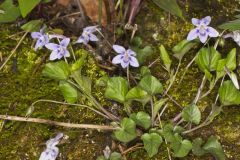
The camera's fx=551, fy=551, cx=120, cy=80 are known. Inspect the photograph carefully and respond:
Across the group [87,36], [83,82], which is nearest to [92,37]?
[87,36]

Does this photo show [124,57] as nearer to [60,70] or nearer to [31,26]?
[60,70]


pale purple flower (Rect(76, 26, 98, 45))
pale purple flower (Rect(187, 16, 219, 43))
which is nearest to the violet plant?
pale purple flower (Rect(187, 16, 219, 43))

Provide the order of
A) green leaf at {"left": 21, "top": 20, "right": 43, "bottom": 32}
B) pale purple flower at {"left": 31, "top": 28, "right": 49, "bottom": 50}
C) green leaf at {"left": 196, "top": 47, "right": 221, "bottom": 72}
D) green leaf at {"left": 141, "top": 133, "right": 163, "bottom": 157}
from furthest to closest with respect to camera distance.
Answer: green leaf at {"left": 21, "top": 20, "right": 43, "bottom": 32}
pale purple flower at {"left": 31, "top": 28, "right": 49, "bottom": 50}
green leaf at {"left": 196, "top": 47, "right": 221, "bottom": 72}
green leaf at {"left": 141, "top": 133, "right": 163, "bottom": 157}

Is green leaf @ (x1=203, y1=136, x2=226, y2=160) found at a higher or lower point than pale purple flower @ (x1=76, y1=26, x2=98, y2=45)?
lower

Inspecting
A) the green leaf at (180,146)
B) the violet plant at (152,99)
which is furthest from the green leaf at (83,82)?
the green leaf at (180,146)

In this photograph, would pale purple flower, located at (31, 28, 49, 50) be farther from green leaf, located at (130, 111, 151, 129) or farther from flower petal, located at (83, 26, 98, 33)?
green leaf, located at (130, 111, 151, 129)

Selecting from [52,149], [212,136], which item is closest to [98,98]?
[52,149]
